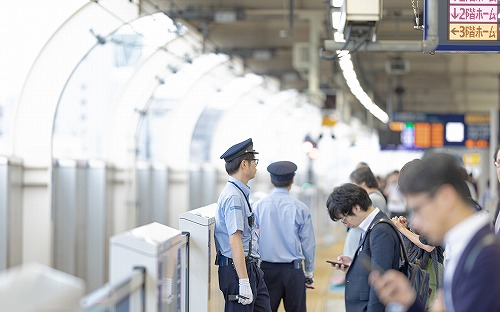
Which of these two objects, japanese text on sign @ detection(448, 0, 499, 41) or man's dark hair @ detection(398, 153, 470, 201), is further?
japanese text on sign @ detection(448, 0, 499, 41)

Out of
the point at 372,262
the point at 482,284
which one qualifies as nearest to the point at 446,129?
the point at 372,262

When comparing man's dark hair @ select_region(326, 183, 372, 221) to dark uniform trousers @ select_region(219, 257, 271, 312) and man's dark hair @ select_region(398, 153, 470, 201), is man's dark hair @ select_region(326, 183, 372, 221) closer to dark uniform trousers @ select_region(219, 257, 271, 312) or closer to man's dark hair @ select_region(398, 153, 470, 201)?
dark uniform trousers @ select_region(219, 257, 271, 312)

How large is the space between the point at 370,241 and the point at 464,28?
8.86 feet

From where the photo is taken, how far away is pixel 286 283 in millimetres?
7855

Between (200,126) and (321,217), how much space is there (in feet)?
14.9

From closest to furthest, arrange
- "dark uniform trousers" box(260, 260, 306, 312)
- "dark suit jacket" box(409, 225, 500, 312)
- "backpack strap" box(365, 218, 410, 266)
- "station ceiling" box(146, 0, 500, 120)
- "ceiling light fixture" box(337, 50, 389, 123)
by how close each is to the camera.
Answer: "dark suit jacket" box(409, 225, 500, 312) < "backpack strap" box(365, 218, 410, 266) < "dark uniform trousers" box(260, 260, 306, 312) < "ceiling light fixture" box(337, 50, 389, 123) < "station ceiling" box(146, 0, 500, 120)

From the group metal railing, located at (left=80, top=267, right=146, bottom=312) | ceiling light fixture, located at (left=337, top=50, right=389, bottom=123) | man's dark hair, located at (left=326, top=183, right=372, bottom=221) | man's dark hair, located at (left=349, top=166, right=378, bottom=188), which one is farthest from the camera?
ceiling light fixture, located at (left=337, top=50, right=389, bottom=123)

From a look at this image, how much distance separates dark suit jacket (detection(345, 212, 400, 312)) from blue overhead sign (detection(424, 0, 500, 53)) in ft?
7.43

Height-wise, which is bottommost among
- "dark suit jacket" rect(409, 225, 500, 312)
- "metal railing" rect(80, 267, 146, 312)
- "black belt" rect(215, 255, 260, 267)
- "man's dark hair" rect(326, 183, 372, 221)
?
"black belt" rect(215, 255, 260, 267)

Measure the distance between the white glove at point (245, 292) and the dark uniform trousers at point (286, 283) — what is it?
54.9 inches

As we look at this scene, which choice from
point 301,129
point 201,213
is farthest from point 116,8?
point 301,129

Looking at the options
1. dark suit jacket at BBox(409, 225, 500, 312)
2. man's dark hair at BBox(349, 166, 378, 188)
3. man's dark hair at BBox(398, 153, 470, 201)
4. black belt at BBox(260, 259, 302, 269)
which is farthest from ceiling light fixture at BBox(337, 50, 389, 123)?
dark suit jacket at BBox(409, 225, 500, 312)

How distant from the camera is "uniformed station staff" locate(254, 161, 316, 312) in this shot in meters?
7.86

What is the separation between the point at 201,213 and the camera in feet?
22.1
